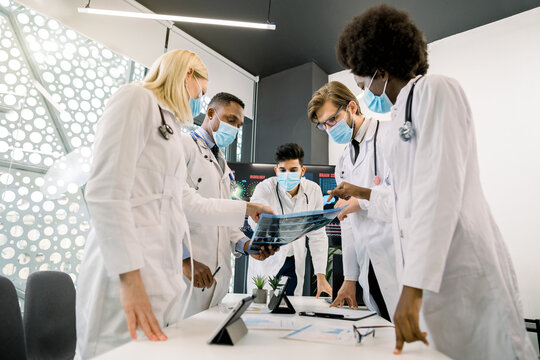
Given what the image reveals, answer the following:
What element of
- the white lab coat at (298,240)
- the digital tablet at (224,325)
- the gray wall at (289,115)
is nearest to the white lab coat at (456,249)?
the digital tablet at (224,325)

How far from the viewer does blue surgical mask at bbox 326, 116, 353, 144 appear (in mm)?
1970

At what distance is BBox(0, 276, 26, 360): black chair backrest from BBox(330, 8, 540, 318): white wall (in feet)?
12.8

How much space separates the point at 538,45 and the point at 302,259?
3.35 meters

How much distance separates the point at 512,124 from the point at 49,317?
14.0 ft

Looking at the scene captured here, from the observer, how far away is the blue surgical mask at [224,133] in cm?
214

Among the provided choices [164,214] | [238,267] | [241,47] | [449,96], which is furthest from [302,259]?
[241,47]

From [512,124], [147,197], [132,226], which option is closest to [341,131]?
[147,197]

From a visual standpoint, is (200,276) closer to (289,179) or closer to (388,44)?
(388,44)

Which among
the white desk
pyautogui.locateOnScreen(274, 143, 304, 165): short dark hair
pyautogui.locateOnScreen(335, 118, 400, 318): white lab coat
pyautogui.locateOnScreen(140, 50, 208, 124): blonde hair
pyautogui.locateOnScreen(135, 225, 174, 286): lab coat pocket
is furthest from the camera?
pyautogui.locateOnScreen(274, 143, 304, 165): short dark hair

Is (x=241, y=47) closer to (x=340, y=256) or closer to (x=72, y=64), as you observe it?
(x=72, y=64)

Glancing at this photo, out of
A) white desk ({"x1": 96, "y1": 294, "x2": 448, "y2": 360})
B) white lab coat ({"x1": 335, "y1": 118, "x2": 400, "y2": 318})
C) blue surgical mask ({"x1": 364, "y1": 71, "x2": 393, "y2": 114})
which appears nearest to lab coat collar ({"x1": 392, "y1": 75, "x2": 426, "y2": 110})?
blue surgical mask ({"x1": 364, "y1": 71, "x2": 393, "y2": 114})

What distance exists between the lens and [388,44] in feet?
3.66

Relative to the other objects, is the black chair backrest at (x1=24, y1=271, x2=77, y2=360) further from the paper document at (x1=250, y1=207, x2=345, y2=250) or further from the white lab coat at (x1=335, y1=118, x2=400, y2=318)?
the white lab coat at (x1=335, y1=118, x2=400, y2=318)

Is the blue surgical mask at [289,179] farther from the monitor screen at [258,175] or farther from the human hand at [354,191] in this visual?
the human hand at [354,191]
